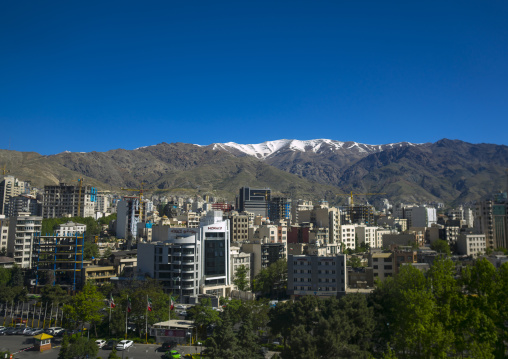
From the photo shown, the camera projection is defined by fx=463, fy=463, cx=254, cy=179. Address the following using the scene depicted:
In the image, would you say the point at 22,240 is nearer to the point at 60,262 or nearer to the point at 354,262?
the point at 60,262

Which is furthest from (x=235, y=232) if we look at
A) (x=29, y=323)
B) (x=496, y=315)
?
(x=496, y=315)

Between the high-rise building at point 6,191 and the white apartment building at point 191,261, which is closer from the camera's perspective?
the white apartment building at point 191,261

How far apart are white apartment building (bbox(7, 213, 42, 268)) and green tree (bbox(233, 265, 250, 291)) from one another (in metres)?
40.7

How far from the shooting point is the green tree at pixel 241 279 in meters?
68.0

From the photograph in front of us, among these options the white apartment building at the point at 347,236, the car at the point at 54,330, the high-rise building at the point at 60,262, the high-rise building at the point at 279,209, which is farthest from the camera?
the high-rise building at the point at 279,209

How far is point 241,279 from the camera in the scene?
68.1m

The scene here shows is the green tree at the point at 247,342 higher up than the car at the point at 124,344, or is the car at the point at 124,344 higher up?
the green tree at the point at 247,342

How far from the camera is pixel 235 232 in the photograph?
104125mm

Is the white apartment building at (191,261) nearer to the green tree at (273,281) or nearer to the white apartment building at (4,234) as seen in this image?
Result: the green tree at (273,281)

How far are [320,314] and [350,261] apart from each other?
38.1m

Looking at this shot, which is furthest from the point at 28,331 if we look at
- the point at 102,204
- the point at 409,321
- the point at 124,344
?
the point at 102,204

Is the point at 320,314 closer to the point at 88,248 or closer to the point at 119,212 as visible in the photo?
the point at 88,248

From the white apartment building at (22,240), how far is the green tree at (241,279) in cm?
4071

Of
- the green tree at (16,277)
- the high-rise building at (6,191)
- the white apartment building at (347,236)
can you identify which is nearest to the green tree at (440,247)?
the white apartment building at (347,236)
